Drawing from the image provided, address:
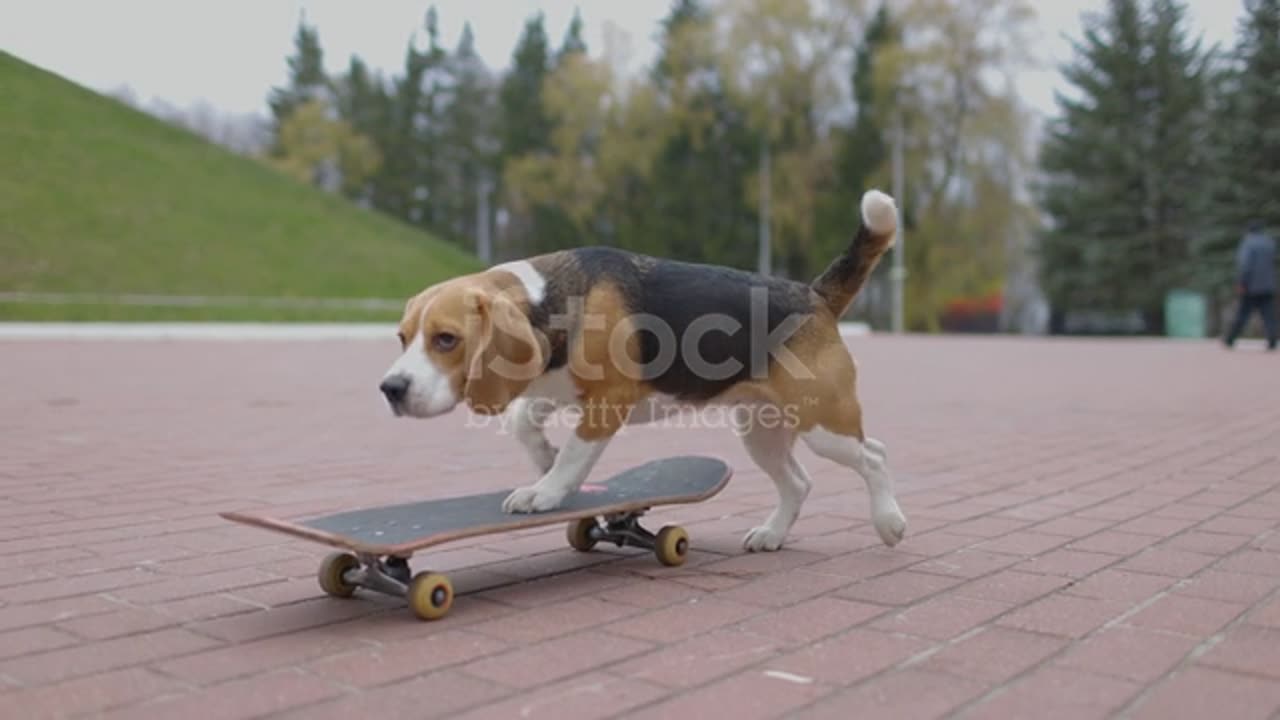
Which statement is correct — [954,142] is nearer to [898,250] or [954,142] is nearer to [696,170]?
[898,250]

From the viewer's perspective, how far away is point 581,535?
3969mm

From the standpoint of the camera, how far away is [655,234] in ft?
162

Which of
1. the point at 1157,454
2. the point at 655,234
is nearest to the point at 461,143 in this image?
the point at 655,234

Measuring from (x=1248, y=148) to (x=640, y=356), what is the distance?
3620 cm

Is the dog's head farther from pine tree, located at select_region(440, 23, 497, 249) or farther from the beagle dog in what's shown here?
pine tree, located at select_region(440, 23, 497, 249)

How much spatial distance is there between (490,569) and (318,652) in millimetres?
1004

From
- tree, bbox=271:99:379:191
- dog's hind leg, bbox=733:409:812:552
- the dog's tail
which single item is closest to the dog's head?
dog's hind leg, bbox=733:409:812:552

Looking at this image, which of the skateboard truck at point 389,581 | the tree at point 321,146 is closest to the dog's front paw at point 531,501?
the skateboard truck at point 389,581

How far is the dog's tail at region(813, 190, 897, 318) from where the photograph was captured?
151 inches

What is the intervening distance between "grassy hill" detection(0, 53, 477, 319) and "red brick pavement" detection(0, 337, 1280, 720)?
6.27 ft

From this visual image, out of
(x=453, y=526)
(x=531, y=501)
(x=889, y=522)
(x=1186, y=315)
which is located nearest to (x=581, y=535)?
(x=531, y=501)

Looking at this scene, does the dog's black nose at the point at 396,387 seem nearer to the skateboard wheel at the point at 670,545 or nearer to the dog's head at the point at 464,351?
the dog's head at the point at 464,351

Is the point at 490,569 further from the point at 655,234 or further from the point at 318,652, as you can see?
the point at 655,234

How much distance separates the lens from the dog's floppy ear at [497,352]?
126 inches
